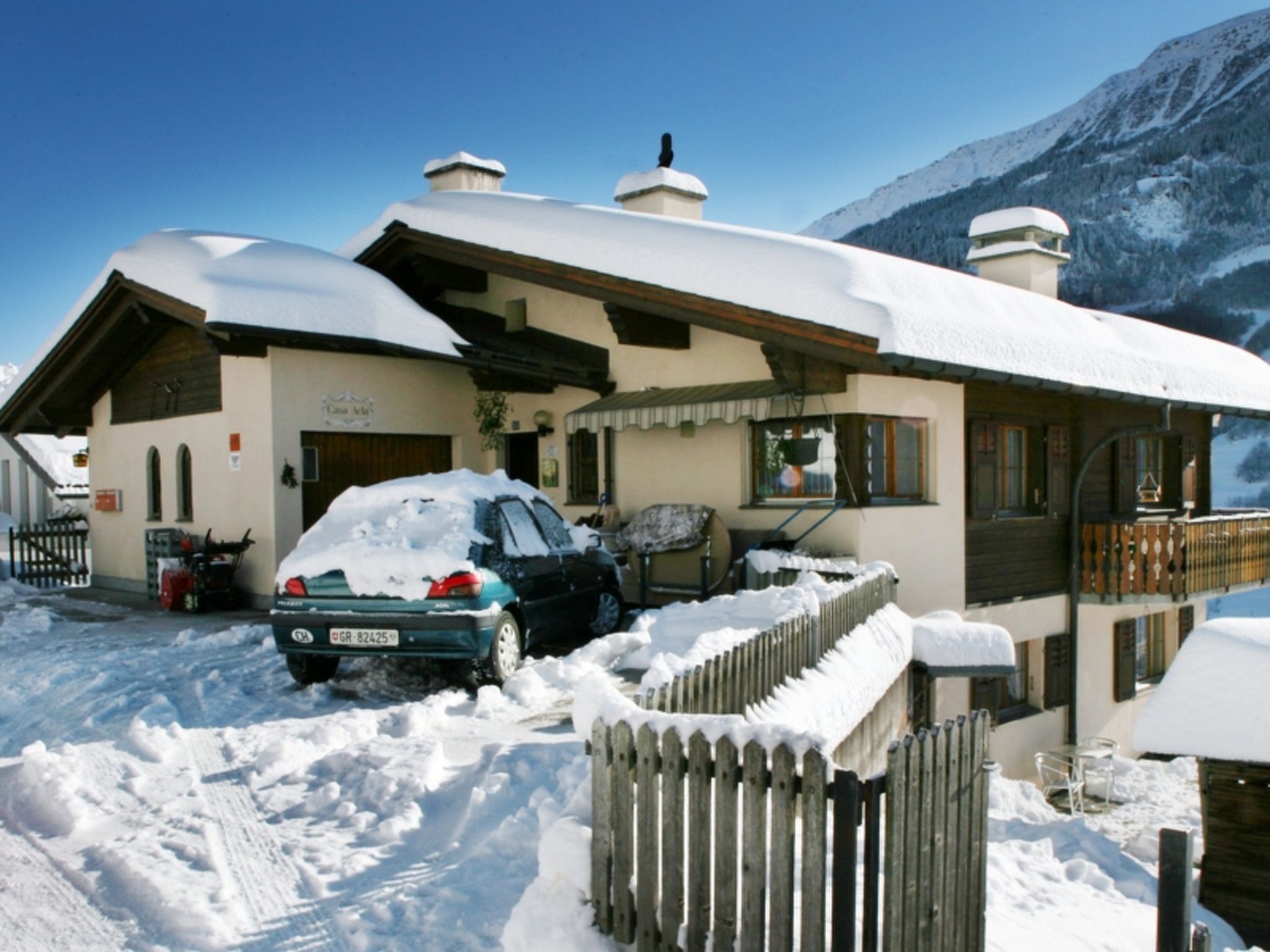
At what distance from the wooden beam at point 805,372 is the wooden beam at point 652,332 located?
6.89 feet

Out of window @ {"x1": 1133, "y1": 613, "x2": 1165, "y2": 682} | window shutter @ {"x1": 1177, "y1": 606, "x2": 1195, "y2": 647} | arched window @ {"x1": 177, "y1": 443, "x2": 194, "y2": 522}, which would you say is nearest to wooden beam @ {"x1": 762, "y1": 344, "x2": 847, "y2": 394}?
arched window @ {"x1": 177, "y1": 443, "x2": 194, "y2": 522}

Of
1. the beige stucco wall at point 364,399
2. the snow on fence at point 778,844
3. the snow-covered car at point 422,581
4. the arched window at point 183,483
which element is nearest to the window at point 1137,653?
the beige stucco wall at point 364,399

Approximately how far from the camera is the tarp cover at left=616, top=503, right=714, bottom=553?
12.0 metres

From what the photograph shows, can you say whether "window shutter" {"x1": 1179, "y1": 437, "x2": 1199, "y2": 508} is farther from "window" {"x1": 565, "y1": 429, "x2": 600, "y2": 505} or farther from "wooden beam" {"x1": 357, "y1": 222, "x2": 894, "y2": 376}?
"window" {"x1": 565, "y1": 429, "x2": 600, "y2": 505}

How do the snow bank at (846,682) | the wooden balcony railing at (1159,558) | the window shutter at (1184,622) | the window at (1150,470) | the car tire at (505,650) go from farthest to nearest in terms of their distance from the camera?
1. the window shutter at (1184,622)
2. the window at (1150,470)
3. the wooden balcony railing at (1159,558)
4. the car tire at (505,650)
5. the snow bank at (846,682)


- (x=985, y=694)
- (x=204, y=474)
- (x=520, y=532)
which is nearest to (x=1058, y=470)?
(x=985, y=694)

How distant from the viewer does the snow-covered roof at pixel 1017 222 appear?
765 inches

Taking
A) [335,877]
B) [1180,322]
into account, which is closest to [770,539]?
[335,877]

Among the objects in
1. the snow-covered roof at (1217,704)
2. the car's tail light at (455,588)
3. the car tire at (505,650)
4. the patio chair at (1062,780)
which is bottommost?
the patio chair at (1062,780)

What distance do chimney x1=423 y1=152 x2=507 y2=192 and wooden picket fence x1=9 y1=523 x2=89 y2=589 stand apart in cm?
901

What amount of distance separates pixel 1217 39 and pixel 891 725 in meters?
150

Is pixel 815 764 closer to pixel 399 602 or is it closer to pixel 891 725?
pixel 399 602

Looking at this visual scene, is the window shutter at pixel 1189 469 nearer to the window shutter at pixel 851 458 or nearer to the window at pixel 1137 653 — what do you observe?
the window at pixel 1137 653

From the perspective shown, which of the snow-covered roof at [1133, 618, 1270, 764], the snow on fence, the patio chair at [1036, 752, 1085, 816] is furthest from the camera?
the patio chair at [1036, 752, 1085, 816]
